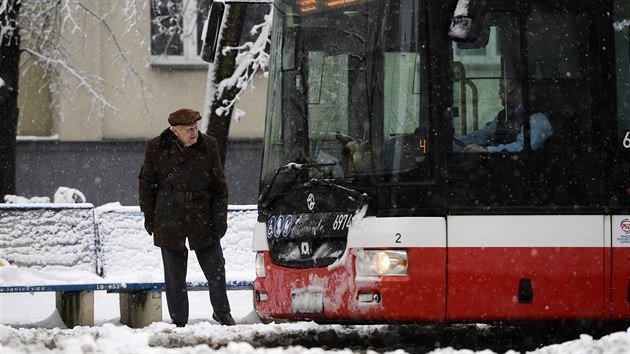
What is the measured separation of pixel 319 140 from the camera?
945 cm

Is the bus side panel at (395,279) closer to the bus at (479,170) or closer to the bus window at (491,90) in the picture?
the bus at (479,170)

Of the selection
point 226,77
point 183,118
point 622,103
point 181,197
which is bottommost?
point 181,197

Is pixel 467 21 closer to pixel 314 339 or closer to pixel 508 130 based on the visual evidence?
pixel 508 130

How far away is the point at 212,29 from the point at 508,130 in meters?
2.56

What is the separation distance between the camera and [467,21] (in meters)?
8.54

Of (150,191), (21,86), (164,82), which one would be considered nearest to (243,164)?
(164,82)

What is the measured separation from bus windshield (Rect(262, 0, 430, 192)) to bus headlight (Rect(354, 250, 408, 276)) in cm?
54

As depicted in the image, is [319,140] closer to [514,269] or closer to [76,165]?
[514,269]

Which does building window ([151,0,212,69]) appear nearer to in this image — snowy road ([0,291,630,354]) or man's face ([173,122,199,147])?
snowy road ([0,291,630,354])

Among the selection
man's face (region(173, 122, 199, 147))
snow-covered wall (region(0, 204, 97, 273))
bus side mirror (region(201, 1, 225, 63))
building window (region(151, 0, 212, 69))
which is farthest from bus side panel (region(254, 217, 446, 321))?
building window (region(151, 0, 212, 69))

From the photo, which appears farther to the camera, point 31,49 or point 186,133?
point 31,49

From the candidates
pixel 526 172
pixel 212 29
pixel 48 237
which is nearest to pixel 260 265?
pixel 212 29

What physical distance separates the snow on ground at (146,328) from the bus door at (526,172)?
47 centimetres

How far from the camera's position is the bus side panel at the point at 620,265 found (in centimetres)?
891
